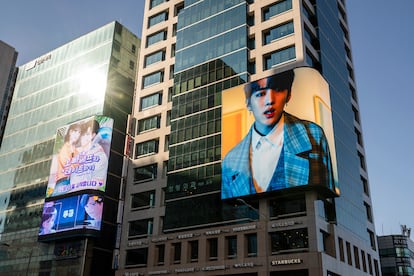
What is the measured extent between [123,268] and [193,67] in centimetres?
3488

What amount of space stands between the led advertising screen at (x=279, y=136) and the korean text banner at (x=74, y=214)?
25.5 m

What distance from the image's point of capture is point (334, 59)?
80625 mm

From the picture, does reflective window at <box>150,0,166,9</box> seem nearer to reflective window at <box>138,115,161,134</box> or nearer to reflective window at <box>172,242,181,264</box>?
reflective window at <box>138,115,161,134</box>

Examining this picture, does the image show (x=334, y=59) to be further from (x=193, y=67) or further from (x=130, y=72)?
(x=130, y=72)

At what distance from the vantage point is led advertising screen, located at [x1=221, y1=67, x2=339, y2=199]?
5947 cm

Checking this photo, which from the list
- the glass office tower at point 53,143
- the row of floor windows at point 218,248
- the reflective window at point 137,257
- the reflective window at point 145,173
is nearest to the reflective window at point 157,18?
the glass office tower at point 53,143

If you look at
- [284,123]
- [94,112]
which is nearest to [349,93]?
[284,123]

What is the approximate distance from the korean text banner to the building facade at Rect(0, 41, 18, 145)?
46.5 m

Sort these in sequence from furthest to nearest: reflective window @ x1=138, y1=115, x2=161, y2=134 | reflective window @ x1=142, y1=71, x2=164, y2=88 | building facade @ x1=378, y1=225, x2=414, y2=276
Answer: building facade @ x1=378, y1=225, x2=414, y2=276
reflective window @ x1=142, y1=71, x2=164, y2=88
reflective window @ x1=138, y1=115, x2=161, y2=134

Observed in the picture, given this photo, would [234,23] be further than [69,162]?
No

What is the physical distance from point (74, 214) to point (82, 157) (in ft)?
33.9

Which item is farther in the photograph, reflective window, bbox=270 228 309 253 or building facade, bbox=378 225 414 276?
building facade, bbox=378 225 414 276

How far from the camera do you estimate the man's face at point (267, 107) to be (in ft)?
209

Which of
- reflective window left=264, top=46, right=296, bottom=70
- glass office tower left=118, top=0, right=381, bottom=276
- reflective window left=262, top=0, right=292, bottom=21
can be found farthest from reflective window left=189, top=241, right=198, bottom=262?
reflective window left=262, top=0, right=292, bottom=21
